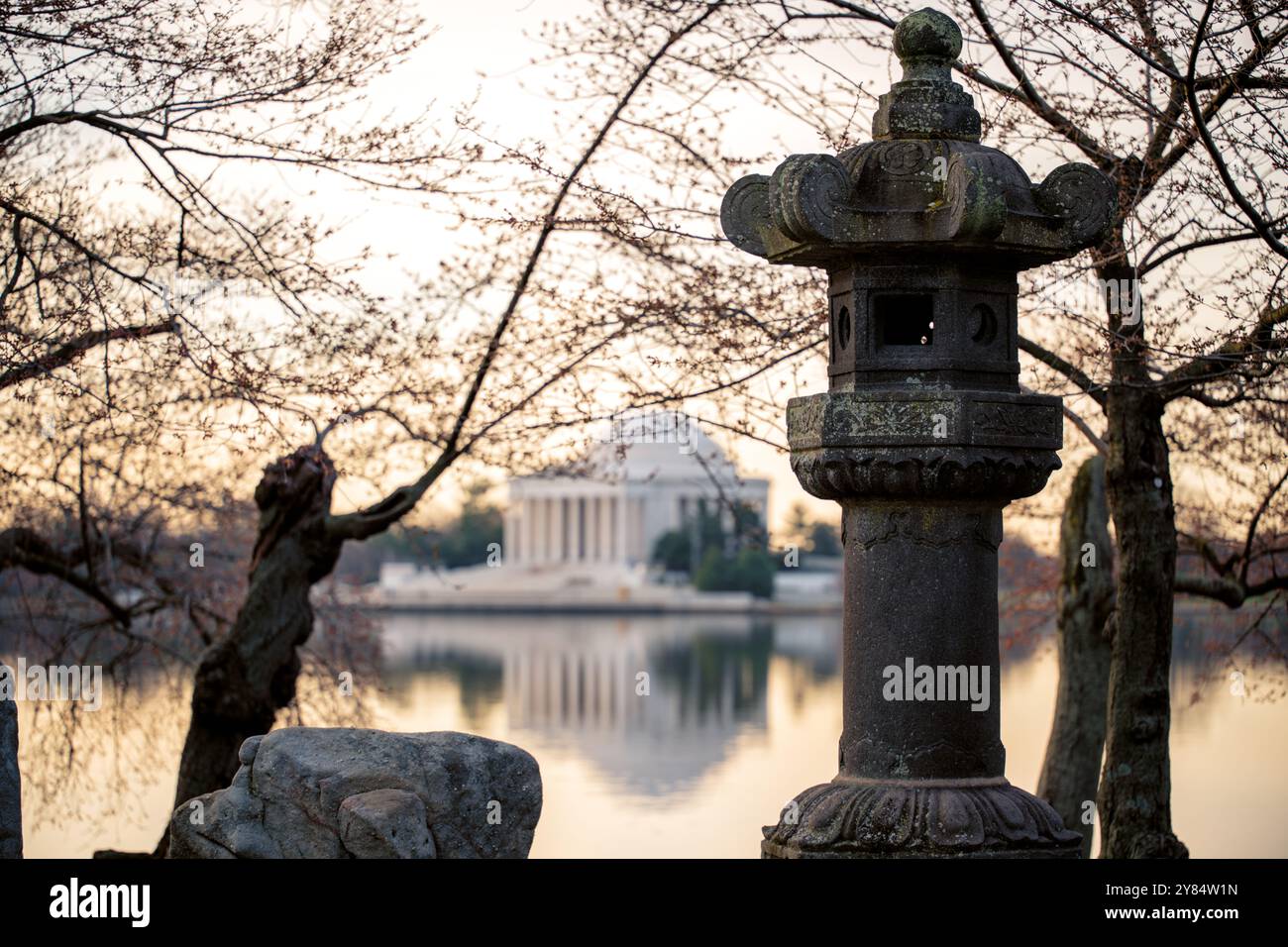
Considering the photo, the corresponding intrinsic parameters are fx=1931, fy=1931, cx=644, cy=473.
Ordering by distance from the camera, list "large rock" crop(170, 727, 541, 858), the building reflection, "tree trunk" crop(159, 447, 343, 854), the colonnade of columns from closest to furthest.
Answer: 1. "large rock" crop(170, 727, 541, 858)
2. "tree trunk" crop(159, 447, 343, 854)
3. the building reflection
4. the colonnade of columns

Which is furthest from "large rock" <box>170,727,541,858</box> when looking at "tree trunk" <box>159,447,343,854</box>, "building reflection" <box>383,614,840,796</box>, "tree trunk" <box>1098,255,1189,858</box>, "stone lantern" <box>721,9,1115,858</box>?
"tree trunk" <box>159,447,343,854</box>

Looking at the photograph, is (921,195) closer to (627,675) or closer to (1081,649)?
(1081,649)

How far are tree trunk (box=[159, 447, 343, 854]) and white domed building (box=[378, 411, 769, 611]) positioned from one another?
92166mm

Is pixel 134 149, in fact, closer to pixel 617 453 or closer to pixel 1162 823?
pixel 617 453

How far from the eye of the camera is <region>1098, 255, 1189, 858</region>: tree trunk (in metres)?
13.0

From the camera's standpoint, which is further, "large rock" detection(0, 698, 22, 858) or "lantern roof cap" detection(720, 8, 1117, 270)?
"large rock" detection(0, 698, 22, 858)

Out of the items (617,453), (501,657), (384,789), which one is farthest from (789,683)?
(384,789)

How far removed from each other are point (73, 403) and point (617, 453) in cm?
404

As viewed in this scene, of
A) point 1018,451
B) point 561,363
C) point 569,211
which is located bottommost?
point 1018,451

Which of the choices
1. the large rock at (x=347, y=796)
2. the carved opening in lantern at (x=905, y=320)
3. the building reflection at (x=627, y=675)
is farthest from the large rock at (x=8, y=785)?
the building reflection at (x=627, y=675)

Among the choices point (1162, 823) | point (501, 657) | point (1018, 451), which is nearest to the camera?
point (1018, 451)

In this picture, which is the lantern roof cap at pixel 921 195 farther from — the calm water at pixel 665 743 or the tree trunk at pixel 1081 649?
the calm water at pixel 665 743

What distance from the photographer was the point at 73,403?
14273 millimetres

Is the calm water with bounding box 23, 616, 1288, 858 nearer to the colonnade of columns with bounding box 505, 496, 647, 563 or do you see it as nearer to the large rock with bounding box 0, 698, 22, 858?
the large rock with bounding box 0, 698, 22, 858
